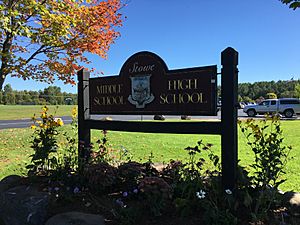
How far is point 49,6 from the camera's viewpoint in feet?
22.7

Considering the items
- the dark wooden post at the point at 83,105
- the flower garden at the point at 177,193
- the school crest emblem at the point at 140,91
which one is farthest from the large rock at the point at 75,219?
the dark wooden post at the point at 83,105

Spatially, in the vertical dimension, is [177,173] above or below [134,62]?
below

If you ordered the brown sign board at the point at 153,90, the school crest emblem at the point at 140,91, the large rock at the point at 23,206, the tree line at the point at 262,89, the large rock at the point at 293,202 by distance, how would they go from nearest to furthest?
the large rock at the point at 293,202 → the large rock at the point at 23,206 → the brown sign board at the point at 153,90 → the school crest emblem at the point at 140,91 → the tree line at the point at 262,89

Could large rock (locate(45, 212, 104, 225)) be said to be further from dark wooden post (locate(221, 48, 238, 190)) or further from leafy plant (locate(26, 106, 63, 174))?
dark wooden post (locate(221, 48, 238, 190))

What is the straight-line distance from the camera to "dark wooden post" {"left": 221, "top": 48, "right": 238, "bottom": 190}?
334 centimetres

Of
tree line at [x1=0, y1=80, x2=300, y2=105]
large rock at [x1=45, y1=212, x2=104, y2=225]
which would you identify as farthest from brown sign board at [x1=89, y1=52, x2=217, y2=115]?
tree line at [x1=0, y1=80, x2=300, y2=105]

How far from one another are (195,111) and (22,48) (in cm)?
570

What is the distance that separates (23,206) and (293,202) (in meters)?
3.00

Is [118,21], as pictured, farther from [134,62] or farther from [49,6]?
[134,62]

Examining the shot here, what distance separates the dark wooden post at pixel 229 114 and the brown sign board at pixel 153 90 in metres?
0.23

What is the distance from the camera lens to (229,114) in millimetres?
3395

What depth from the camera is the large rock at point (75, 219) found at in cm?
288

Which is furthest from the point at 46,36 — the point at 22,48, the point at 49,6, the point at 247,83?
the point at 247,83

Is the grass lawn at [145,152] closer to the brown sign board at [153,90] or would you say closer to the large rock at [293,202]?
the brown sign board at [153,90]
